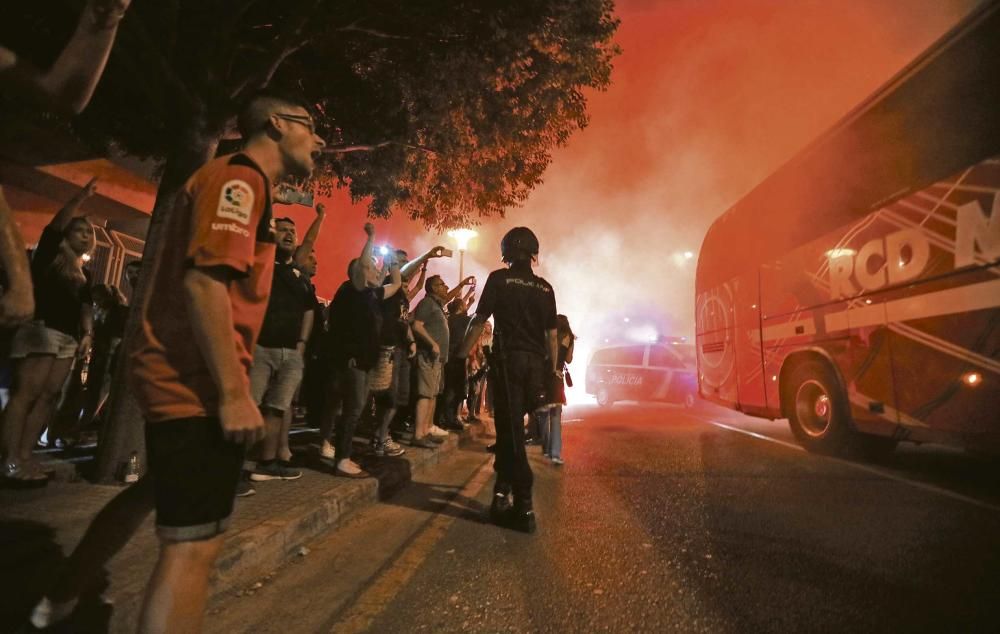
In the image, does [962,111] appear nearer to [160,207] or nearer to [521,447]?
[521,447]

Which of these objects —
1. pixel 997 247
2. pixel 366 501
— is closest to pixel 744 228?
pixel 997 247

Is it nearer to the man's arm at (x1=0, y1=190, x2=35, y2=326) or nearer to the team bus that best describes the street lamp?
the team bus

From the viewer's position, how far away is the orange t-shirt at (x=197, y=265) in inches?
53.6

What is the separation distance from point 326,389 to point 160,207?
6.64ft

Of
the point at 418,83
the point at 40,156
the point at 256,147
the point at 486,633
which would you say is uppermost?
the point at 418,83

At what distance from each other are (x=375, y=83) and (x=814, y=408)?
7.56 meters

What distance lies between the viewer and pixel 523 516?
3449 millimetres

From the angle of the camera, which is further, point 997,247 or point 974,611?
point 997,247

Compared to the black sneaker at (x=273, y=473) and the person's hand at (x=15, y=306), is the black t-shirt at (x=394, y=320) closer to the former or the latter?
the black sneaker at (x=273, y=473)

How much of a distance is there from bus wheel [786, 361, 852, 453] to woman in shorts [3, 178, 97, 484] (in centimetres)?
772

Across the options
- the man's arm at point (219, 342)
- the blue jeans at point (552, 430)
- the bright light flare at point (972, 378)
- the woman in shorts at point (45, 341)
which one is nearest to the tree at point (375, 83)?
the woman in shorts at point (45, 341)

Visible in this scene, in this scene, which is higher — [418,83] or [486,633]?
[418,83]

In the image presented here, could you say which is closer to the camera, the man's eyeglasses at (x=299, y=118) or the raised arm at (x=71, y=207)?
the man's eyeglasses at (x=299, y=118)

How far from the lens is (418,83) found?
7027mm
